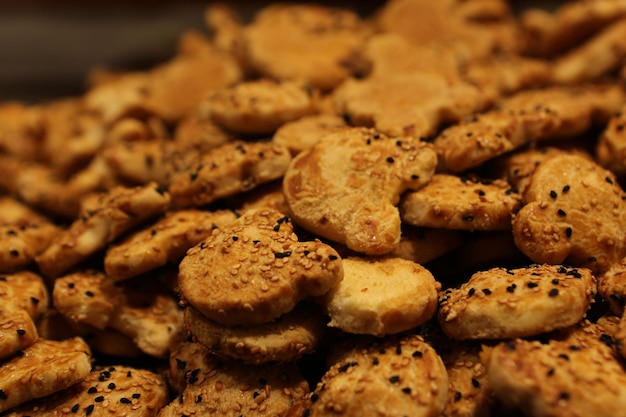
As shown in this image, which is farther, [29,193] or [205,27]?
[205,27]

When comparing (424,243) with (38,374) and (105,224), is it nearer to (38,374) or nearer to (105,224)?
(105,224)

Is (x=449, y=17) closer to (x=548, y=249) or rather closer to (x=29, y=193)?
(x=548, y=249)

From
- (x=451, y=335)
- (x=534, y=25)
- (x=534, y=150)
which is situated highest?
(x=534, y=25)

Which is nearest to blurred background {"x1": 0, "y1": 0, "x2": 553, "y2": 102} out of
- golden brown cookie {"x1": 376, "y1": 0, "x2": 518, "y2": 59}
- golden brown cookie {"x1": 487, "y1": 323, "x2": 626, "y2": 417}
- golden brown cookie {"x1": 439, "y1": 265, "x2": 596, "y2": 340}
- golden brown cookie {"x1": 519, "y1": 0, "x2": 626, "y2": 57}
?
golden brown cookie {"x1": 376, "y1": 0, "x2": 518, "y2": 59}

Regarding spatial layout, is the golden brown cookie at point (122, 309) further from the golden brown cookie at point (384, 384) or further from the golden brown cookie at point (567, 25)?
the golden brown cookie at point (567, 25)

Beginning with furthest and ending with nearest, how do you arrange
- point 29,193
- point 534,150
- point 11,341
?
point 29,193 < point 534,150 < point 11,341

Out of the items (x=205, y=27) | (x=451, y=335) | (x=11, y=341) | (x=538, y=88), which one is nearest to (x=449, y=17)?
(x=538, y=88)

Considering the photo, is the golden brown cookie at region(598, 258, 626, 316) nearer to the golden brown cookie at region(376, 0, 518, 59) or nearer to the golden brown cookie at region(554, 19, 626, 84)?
the golden brown cookie at region(554, 19, 626, 84)
